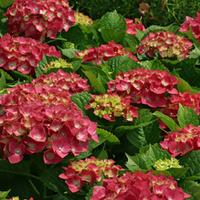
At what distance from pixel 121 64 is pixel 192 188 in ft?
3.34

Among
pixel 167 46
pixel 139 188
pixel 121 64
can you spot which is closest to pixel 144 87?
pixel 121 64

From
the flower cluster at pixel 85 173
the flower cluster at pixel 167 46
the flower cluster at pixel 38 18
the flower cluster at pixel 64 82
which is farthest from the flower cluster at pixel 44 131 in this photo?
the flower cluster at pixel 38 18

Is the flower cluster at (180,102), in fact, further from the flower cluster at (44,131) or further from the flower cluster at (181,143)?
→ the flower cluster at (44,131)

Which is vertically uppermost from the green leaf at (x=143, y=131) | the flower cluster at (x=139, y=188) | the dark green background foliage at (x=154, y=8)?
the flower cluster at (x=139, y=188)

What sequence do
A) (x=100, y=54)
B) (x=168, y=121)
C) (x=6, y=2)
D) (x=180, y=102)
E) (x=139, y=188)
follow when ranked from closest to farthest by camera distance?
(x=139, y=188)
(x=168, y=121)
(x=180, y=102)
(x=100, y=54)
(x=6, y=2)

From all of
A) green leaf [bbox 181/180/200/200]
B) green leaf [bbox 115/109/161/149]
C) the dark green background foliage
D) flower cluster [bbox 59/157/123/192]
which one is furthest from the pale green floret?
the dark green background foliage

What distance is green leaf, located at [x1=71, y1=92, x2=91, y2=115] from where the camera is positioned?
2.99 metres

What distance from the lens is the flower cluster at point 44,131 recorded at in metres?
2.58

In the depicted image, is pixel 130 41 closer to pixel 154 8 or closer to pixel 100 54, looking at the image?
pixel 100 54

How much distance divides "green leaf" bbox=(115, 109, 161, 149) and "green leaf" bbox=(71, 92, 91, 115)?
18 centimetres

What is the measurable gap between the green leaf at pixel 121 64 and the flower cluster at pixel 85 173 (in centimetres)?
89

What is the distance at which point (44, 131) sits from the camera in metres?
2.57

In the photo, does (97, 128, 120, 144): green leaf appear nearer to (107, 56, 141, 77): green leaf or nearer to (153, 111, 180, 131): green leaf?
(153, 111, 180, 131): green leaf

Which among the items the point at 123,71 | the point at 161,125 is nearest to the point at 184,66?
the point at 123,71
